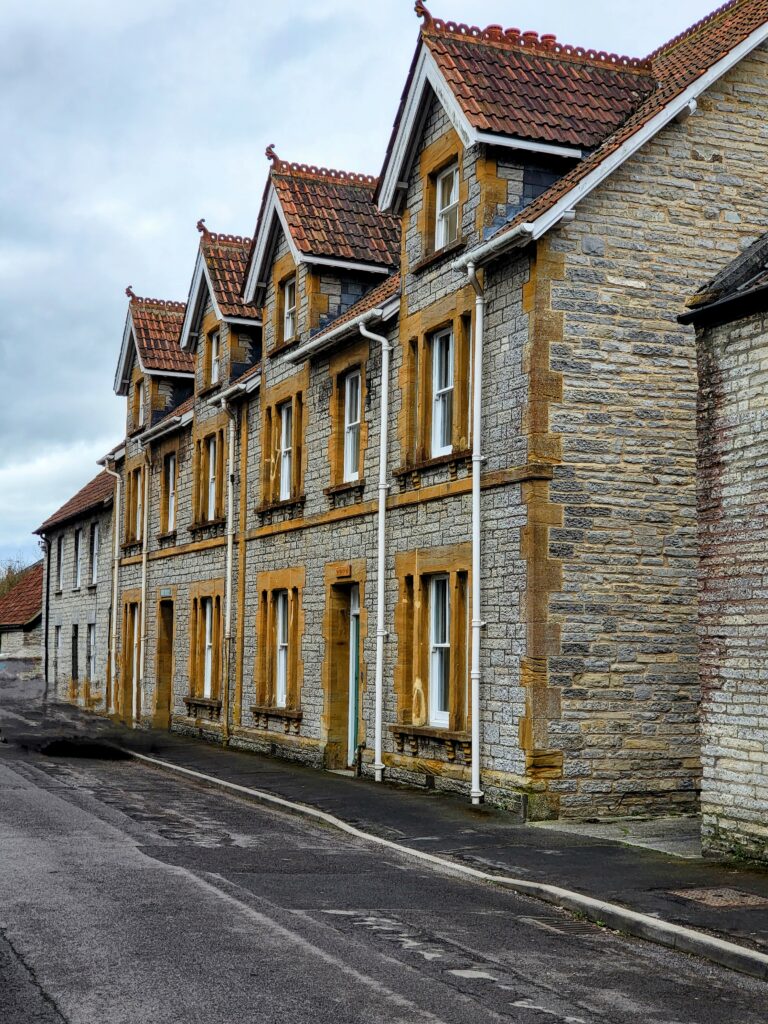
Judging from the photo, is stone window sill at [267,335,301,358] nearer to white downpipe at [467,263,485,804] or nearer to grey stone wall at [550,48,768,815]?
white downpipe at [467,263,485,804]

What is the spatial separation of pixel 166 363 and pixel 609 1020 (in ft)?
96.8

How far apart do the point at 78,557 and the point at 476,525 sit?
1068 inches

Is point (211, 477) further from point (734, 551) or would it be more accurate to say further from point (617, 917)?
point (617, 917)

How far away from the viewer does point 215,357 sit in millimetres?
29812

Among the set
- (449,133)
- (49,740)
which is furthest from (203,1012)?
(49,740)

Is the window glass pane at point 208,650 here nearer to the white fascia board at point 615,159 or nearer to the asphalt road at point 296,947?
the white fascia board at point 615,159

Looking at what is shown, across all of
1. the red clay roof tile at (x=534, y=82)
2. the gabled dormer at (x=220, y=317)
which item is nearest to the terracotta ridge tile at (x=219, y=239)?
the gabled dormer at (x=220, y=317)

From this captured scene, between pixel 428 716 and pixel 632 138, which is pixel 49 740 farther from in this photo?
pixel 632 138

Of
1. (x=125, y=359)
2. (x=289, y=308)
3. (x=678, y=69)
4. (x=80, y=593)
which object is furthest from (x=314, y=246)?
(x=80, y=593)

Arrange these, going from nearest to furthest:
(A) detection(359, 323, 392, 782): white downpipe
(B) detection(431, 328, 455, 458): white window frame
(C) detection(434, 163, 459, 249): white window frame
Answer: (B) detection(431, 328, 455, 458): white window frame < (C) detection(434, 163, 459, 249): white window frame < (A) detection(359, 323, 392, 782): white downpipe

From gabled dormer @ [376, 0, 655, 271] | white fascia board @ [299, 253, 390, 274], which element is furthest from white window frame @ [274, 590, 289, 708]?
gabled dormer @ [376, 0, 655, 271]

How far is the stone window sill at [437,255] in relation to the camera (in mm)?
18156

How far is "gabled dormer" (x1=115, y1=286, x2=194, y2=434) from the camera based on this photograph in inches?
1378

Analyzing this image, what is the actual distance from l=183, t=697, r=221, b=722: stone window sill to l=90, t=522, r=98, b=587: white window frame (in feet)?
36.1
